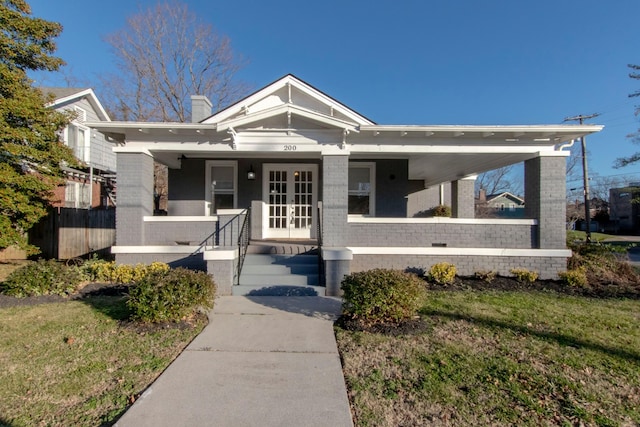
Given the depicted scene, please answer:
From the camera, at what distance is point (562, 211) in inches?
304

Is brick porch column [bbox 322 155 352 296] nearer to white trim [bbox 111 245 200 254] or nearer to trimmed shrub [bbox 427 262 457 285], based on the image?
trimmed shrub [bbox 427 262 457 285]

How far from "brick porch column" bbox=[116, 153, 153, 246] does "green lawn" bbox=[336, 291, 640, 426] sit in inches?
221

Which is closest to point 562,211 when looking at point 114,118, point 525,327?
point 525,327

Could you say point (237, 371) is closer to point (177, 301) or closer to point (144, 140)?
point (177, 301)

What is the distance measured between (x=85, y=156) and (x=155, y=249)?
11.4 metres

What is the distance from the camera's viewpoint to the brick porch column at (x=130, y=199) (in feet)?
25.1

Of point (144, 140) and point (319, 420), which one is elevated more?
point (144, 140)

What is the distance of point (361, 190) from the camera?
34.1 ft

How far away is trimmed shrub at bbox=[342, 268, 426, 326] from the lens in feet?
14.8

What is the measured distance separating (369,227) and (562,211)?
A: 4453 mm

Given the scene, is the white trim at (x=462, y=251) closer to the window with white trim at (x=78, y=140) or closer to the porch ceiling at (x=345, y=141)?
the porch ceiling at (x=345, y=141)

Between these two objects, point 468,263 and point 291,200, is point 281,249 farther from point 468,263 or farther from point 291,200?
point 468,263

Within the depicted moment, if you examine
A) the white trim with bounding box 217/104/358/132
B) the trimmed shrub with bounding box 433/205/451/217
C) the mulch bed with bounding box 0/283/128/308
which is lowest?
the mulch bed with bounding box 0/283/128/308

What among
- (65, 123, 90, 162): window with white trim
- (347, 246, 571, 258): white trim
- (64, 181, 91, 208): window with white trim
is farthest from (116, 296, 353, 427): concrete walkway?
(65, 123, 90, 162): window with white trim
